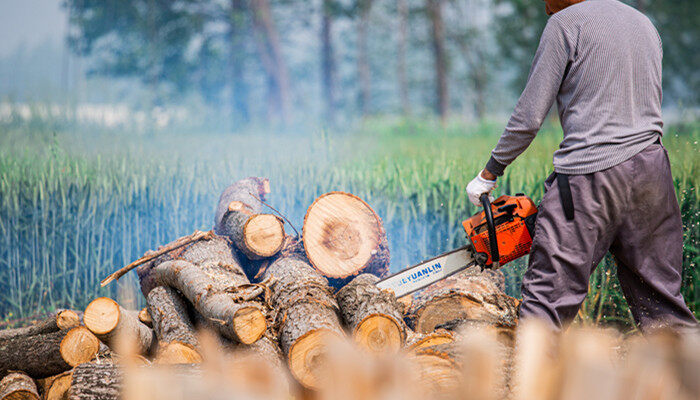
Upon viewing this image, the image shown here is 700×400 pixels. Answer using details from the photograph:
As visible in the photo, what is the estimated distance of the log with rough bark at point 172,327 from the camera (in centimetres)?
245

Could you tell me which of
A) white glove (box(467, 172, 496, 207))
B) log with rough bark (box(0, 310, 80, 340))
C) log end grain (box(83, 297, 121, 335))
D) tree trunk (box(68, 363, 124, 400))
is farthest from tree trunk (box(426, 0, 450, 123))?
tree trunk (box(68, 363, 124, 400))

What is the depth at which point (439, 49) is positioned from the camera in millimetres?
11055

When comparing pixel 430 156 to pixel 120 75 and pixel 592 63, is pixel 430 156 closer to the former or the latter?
pixel 592 63

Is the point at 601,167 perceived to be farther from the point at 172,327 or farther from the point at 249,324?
the point at 172,327

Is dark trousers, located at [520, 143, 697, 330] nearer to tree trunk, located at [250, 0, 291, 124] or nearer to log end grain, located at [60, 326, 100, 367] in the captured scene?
log end grain, located at [60, 326, 100, 367]

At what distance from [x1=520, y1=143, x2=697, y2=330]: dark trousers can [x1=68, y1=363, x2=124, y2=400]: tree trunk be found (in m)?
1.58

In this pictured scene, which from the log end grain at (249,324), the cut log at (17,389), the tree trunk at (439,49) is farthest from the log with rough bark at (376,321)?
the tree trunk at (439,49)

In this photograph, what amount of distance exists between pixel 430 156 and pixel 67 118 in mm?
2928

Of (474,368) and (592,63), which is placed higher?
(592,63)

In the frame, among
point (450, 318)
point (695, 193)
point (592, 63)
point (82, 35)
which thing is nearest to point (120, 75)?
point (82, 35)

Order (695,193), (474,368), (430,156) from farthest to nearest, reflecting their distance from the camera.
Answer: (430,156) → (695,193) → (474,368)

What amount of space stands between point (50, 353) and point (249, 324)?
1.04m

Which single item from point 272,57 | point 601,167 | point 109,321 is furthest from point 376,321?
point 272,57

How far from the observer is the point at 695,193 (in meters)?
3.62
